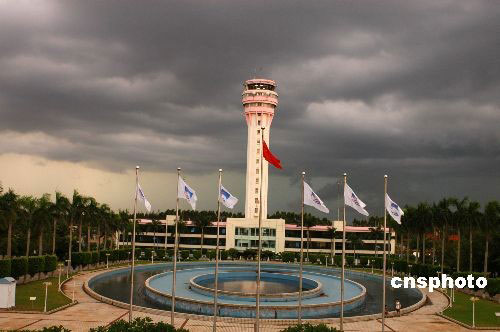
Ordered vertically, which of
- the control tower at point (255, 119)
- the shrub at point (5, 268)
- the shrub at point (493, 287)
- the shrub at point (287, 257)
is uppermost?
the control tower at point (255, 119)

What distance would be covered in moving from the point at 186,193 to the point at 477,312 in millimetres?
31050

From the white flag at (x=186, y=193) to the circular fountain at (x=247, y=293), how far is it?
1493 centimetres

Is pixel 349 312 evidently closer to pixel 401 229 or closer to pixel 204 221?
pixel 401 229

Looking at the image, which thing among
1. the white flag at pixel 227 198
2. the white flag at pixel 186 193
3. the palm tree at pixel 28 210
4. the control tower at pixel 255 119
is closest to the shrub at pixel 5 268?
the palm tree at pixel 28 210

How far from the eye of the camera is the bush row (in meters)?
52.1

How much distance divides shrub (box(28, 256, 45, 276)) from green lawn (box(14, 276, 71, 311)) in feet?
4.68

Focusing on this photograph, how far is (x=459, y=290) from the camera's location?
201ft

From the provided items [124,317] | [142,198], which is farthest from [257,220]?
[142,198]

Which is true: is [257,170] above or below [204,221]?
above

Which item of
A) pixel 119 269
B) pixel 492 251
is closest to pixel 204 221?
pixel 119 269

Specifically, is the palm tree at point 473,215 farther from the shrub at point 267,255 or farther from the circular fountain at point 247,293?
the shrub at point 267,255

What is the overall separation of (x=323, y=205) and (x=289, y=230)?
91.1m

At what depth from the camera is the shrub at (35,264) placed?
57.5 metres

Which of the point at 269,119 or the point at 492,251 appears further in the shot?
the point at 269,119
